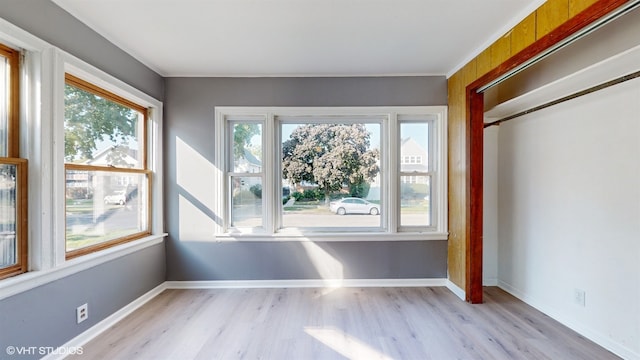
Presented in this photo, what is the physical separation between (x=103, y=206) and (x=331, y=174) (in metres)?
2.31

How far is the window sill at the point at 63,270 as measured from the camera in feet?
5.31

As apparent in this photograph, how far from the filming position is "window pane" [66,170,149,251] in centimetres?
216

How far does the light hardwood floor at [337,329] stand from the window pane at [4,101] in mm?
1578

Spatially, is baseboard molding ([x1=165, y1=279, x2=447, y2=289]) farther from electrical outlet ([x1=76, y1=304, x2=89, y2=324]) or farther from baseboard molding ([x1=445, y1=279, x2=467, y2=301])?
electrical outlet ([x1=76, y1=304, x2=89, y2=324])

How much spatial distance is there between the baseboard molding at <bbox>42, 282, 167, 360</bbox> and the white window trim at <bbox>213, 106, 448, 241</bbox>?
0.89m

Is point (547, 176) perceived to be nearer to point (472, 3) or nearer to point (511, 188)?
point (511, 188)

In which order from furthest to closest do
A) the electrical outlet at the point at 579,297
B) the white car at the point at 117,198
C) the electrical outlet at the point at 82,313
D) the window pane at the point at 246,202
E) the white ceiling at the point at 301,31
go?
the window pane at the point at 246,202
the white car at the point at 117,198
the electrical outlet at the point at 579,297
the electrical outlet at the point at 82,313
the white ceiling at the point at 301,31

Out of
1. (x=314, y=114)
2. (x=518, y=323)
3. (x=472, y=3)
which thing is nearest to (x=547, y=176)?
(x=518, y=323)

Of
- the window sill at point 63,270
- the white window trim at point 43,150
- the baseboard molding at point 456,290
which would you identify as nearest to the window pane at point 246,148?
the window sill at point 63,270

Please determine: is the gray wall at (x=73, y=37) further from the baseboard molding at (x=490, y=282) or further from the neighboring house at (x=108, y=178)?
the baseboard molding at (x=490, y=282)

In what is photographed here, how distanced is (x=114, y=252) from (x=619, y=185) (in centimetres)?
409

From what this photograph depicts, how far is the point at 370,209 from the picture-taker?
3.37m

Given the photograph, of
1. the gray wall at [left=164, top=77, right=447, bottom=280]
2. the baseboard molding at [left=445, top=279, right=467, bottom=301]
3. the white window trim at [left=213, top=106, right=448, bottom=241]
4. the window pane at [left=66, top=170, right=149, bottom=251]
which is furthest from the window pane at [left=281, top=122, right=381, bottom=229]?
the window pane at [left=66, top=170, right=149, bottom=251]

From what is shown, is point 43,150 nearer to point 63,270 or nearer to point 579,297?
point 63,270
